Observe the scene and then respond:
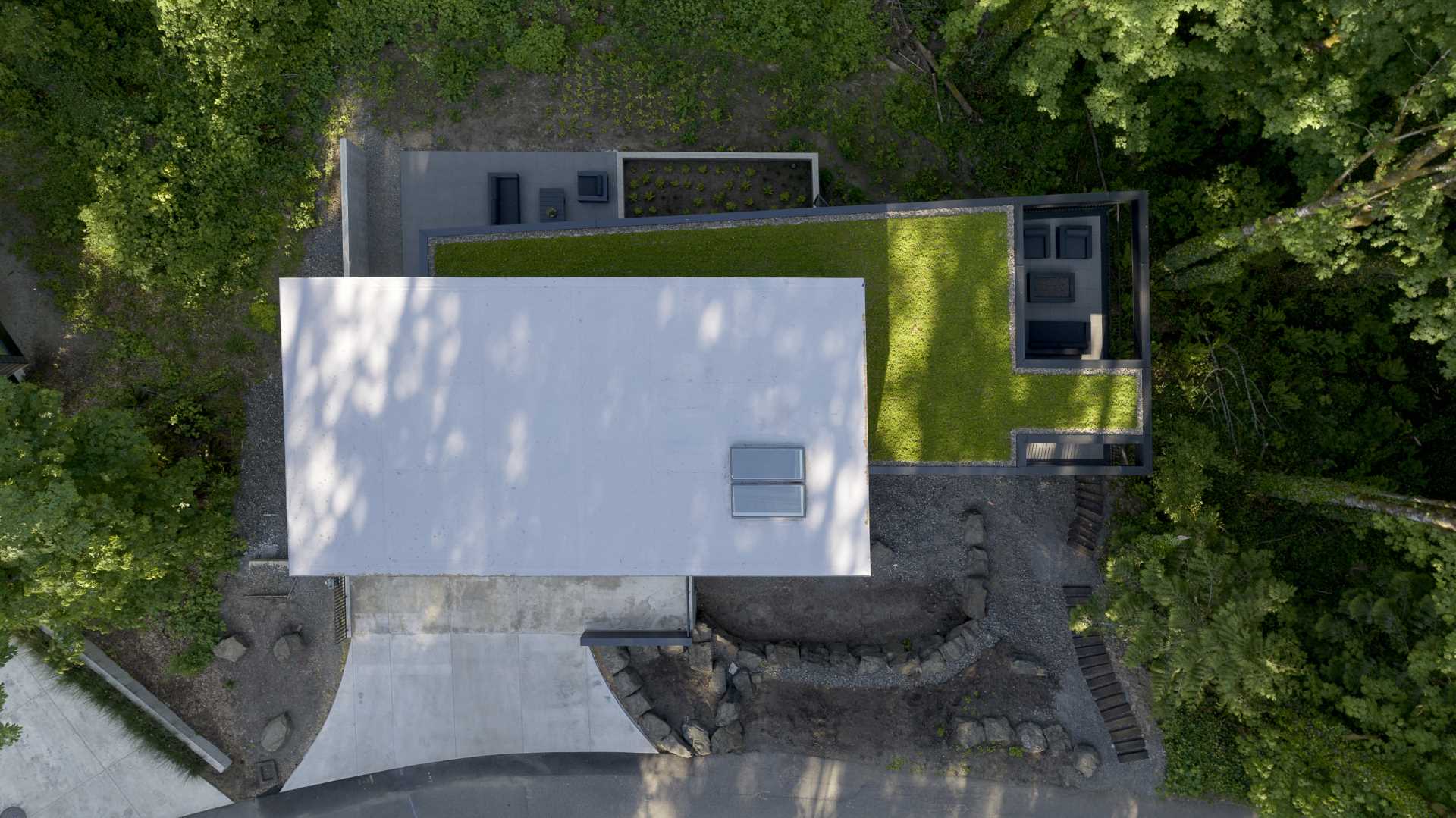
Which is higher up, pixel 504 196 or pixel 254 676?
pixel 504 196

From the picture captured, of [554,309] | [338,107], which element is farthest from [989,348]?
[338,107]

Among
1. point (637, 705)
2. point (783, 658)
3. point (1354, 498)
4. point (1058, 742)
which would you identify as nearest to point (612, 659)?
point (637, 705)

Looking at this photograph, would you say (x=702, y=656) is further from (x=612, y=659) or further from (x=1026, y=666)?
(x=1026, y=666)

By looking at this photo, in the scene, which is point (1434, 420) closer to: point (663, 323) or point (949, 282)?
point (949, 282)

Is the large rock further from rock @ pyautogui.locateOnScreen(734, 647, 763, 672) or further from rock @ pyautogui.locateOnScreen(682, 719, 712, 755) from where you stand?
rock @ pyautogui.locateOnScreen(734, 647, 763, 672)

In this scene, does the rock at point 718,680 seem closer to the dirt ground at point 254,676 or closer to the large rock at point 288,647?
the dirt ground at point 254,676

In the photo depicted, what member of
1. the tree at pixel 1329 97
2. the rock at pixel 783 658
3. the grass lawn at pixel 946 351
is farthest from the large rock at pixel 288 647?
the tree at pixel 1329 97
